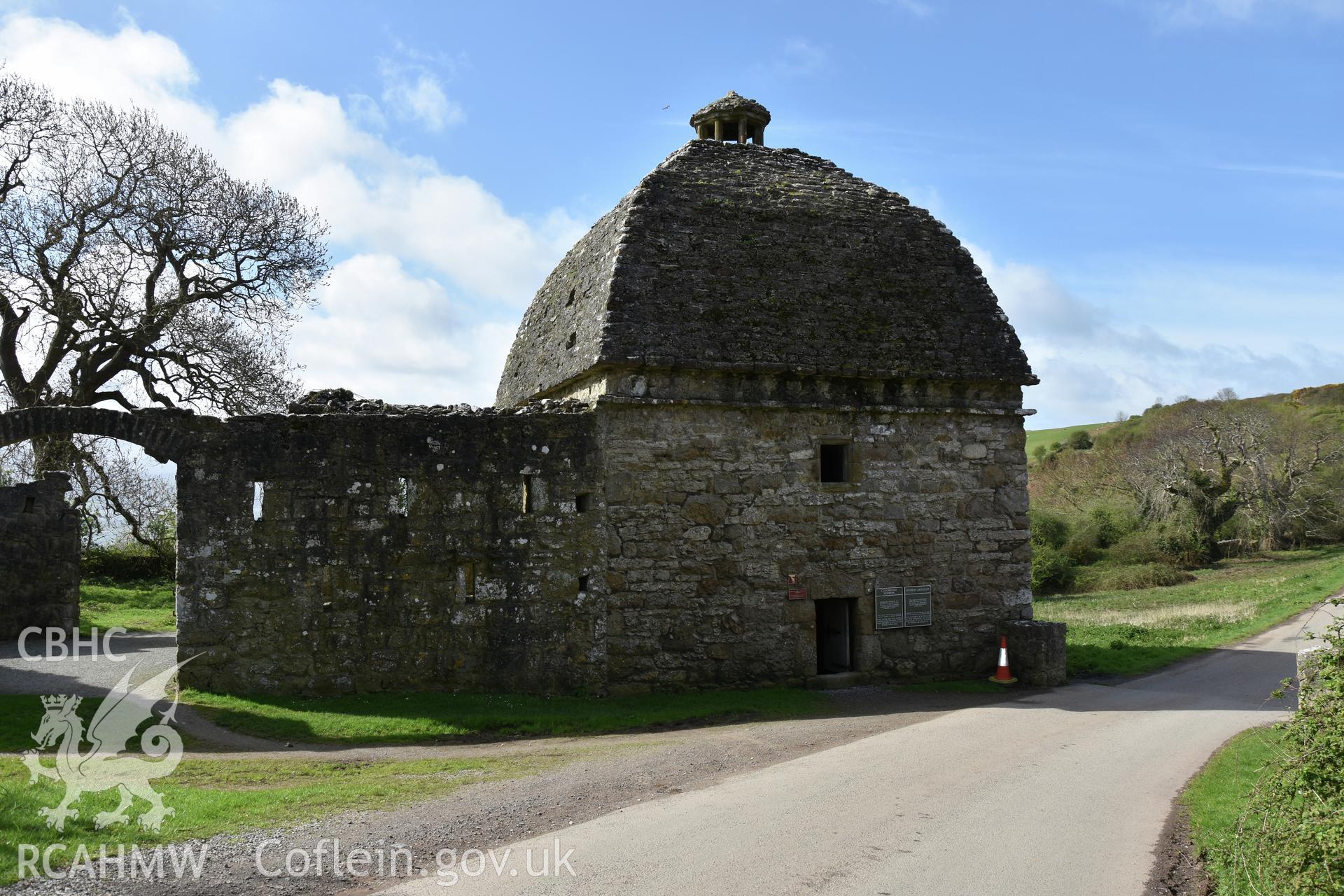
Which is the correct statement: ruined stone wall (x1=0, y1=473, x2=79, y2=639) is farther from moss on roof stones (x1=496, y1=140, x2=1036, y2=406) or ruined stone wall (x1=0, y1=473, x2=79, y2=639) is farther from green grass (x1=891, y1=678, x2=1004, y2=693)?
green grass (x1=891, y1=678, x2=1004, y2=693)

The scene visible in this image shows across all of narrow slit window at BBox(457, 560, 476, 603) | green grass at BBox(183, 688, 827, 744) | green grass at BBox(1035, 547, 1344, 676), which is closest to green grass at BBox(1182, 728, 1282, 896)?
green grass at BBox(183, 688, 827, 744)

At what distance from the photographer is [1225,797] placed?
7602mm


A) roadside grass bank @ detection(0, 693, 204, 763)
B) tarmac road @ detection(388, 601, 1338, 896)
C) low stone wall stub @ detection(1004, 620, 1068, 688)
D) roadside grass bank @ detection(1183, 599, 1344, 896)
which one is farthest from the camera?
low stone wall stub @ detection(1004, 620, 1068, 688)

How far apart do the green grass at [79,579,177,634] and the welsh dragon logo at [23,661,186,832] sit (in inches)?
318

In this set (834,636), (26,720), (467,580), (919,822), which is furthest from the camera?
(834,636)

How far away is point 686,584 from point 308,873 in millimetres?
7480

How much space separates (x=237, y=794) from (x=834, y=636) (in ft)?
31.3

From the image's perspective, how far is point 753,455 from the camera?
43.6 ft

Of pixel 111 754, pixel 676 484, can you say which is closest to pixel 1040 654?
pixel 676 484

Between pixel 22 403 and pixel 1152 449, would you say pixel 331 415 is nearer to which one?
pixel 22 403

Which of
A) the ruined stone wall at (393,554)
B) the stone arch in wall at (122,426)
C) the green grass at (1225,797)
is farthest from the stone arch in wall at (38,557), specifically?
the green grass at (1225,797)

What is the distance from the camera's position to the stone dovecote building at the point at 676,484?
37.3ft

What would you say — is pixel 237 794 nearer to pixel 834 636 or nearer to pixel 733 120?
pixel 834 636

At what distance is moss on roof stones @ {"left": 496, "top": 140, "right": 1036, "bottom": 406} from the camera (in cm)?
1315
